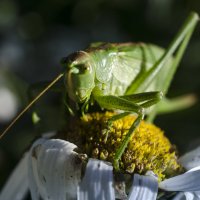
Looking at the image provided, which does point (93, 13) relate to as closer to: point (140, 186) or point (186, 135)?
point (186, 135)

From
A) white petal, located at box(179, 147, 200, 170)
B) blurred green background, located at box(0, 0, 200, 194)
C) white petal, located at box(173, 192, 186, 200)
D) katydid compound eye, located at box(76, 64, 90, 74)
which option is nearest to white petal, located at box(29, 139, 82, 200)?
katydid compound eye, located at box(76, 64, 90, 74)

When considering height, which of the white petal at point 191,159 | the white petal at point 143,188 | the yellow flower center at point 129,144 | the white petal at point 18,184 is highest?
the yellow flower center at point 129,144

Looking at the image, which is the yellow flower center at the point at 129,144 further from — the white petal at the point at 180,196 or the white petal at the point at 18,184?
the white petal at the point at 18,184

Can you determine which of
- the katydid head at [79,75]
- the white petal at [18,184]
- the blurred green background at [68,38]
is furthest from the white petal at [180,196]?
the blurred green background at [68,38]

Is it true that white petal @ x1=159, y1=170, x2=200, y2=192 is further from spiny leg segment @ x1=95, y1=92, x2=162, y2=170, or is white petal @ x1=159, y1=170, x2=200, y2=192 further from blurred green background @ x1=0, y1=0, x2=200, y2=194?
blurred green background @ x1=0, y1=0, x2=200, y2=194

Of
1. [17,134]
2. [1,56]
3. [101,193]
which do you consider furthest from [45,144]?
[1,56]

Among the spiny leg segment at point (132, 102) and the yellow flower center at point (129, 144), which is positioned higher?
the spiny leg segment at point (132, 102)

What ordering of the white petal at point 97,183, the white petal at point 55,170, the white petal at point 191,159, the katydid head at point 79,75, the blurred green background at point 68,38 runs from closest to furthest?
the white petal at point 97,183 < the white petal at point 55,170 < the katydid head at point 79,75 < the white petal at point 191,159 < the blurred green background at point 68,38
